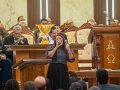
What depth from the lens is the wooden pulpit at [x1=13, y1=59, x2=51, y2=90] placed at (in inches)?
393

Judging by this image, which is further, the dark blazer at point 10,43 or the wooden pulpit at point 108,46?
the dark blazer at point 10,43

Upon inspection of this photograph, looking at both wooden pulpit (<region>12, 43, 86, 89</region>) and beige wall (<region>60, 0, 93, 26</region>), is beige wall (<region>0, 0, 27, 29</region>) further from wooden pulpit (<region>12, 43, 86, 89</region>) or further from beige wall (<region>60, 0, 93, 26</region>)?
wooden pulpit (<region>12, 43, 86, 89</region>)

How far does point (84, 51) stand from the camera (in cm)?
1280

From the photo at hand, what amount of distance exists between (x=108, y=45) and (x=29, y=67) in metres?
1.74

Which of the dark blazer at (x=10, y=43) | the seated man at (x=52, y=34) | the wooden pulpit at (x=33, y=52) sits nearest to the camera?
the seated man at (x=52, y=34)

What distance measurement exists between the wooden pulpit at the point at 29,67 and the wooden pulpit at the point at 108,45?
1054 millimetres

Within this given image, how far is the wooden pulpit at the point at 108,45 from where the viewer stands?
1018cm

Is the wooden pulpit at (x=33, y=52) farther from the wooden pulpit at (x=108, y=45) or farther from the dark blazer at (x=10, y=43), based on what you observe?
the wooden pulpit at (x=108, y=45)

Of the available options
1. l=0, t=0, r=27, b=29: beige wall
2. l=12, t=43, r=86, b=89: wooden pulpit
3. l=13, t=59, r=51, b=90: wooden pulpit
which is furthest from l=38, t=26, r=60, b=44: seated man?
l=0, t=0, r=27, b=29: beige wall

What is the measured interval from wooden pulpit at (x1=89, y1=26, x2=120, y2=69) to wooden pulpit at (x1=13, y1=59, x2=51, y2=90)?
105cm

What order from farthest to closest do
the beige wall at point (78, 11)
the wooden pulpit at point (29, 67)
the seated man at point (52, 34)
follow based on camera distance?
the beige wall at point (78, 11) < the seated man at point (52, 34) < the wooden pulpit at point (29, 67)

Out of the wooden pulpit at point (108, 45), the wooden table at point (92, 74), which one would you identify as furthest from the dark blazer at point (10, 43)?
the wooden pulpit at point (108, 45)

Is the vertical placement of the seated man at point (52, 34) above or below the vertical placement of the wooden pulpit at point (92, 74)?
above

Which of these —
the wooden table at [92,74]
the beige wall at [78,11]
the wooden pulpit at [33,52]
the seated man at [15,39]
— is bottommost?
the wooden table at [92,74]
